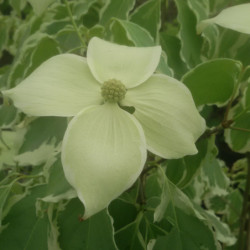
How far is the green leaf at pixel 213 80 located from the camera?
51 cm

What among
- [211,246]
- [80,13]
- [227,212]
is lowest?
[227,212]

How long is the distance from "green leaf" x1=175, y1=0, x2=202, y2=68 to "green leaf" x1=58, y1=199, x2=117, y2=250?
271 mm

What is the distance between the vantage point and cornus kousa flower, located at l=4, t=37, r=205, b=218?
0.39 metres

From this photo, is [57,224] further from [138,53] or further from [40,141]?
[138,53]

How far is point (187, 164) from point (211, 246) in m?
0.13

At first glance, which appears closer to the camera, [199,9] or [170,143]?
[170,143]

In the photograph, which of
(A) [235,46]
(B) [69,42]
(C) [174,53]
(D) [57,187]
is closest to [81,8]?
(B) [69,42]

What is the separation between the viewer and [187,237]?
568 mm

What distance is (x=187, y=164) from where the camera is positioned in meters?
0.63

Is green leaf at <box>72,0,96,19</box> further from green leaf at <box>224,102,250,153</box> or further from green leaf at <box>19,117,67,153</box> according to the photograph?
green leaf at <box>224,102,250,153</box>

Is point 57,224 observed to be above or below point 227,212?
above

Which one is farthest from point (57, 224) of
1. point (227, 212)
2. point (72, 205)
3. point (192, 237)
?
point (227, 212)

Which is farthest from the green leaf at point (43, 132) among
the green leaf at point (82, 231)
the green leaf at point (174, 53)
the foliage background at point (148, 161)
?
the green leaf at point (174, 53)

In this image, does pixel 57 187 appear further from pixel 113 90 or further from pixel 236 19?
pixel 236 19
